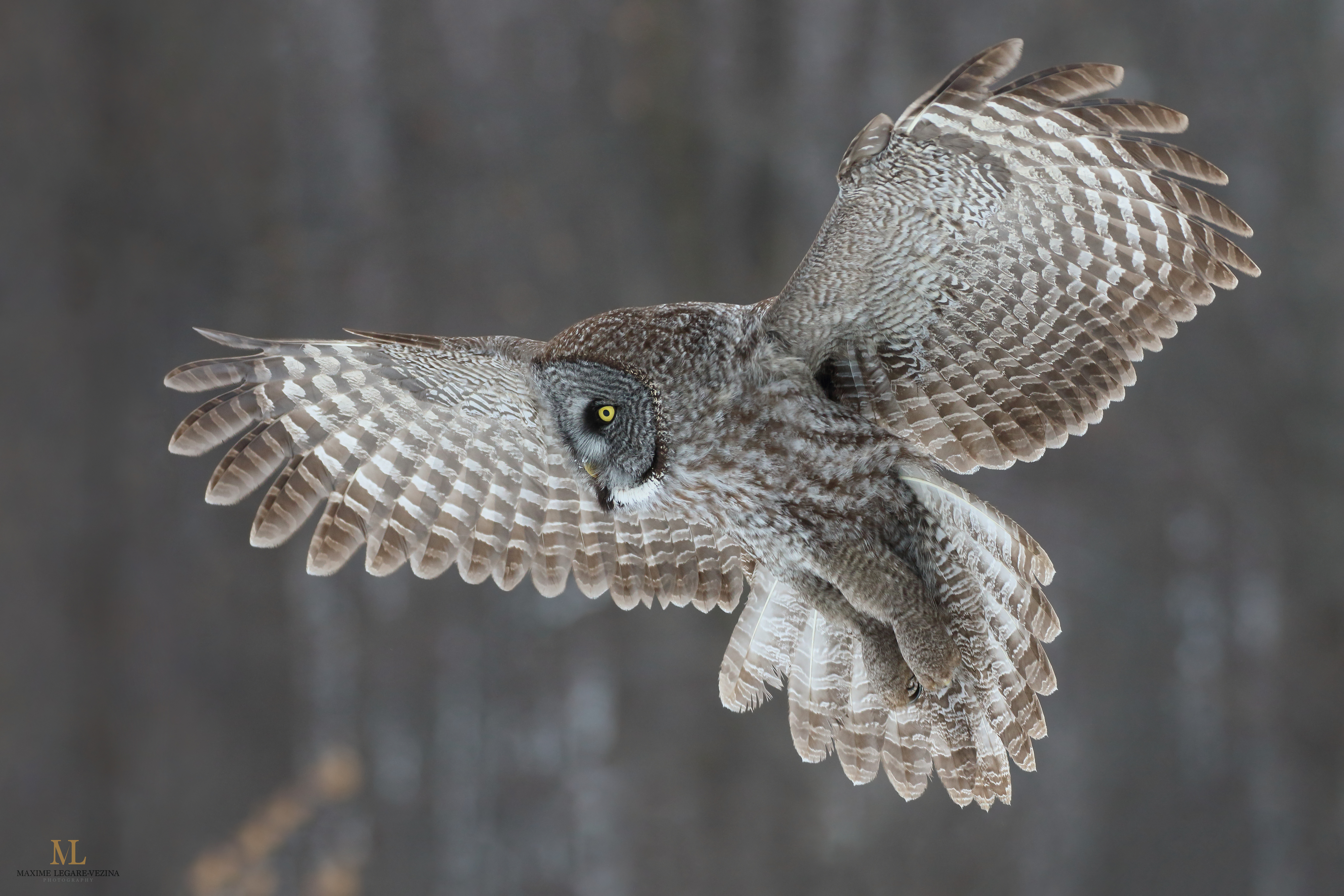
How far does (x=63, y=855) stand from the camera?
3.72 metres

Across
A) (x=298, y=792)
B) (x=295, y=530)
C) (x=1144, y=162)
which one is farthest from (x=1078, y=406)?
(x=298, y=792)

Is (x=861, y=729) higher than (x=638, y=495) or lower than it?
lower

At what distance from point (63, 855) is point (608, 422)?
133 inches

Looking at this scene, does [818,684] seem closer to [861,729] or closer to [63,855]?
[861,729]

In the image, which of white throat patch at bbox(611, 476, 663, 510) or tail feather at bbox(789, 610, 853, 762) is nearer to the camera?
white throat patch at bbox(611, 476, 663, 510)

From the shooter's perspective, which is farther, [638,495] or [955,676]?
[955,676]

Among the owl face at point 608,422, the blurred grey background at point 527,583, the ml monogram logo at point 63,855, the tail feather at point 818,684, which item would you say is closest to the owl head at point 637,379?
the owl face at point 608,422

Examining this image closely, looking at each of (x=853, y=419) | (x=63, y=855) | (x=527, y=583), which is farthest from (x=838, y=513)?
(x=63, y=855)

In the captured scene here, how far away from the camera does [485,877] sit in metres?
3.75

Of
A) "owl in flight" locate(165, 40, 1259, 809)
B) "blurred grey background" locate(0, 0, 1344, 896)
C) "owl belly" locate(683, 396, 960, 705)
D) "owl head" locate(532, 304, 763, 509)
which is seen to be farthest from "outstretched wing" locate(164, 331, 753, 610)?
"blurred grey background" locate(0, 0, 1344, 896)

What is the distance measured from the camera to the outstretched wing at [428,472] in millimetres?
1921

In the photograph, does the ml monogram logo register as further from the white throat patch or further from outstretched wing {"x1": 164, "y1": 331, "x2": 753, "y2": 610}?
the white throat patch

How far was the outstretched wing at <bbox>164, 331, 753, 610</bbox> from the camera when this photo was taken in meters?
1.92

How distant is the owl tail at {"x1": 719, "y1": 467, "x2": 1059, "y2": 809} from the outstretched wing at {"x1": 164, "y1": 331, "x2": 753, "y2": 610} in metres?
0.16
